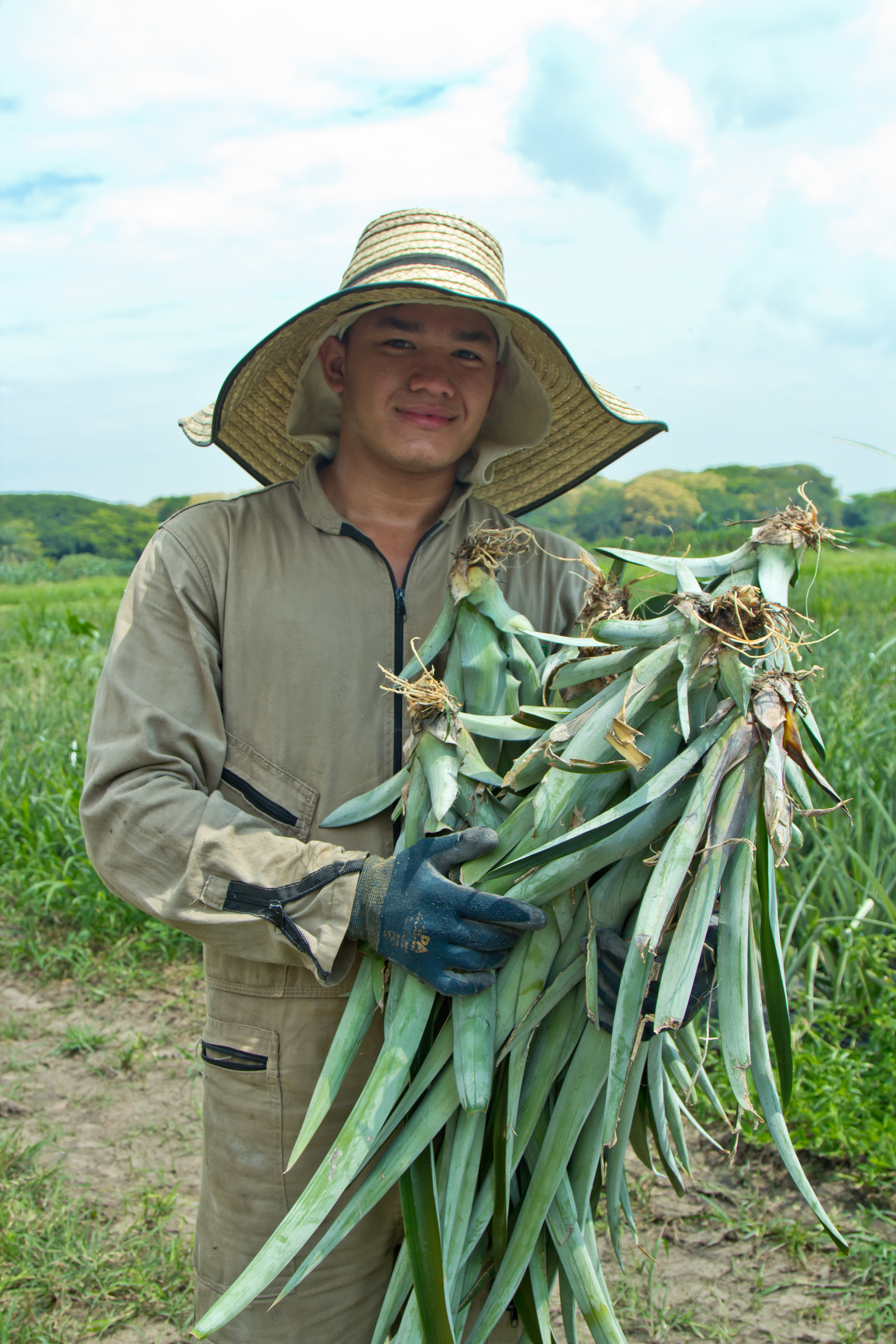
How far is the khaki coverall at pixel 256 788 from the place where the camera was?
148 cm

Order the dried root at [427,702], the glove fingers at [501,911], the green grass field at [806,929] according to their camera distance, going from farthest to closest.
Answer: the green grass field at [806,929]
the dried root at [427,702]
the glove fingers at [501,911]

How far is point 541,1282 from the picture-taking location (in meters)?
1.36

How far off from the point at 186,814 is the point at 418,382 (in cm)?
82

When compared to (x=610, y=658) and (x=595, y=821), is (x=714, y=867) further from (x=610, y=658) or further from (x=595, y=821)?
(x=610, y=658)

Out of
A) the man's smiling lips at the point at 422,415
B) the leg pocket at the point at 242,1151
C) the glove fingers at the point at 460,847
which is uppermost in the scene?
the man's smiling lips at the point at 422,415

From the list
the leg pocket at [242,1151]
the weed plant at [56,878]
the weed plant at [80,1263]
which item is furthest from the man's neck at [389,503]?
the weed plant at [56,878]

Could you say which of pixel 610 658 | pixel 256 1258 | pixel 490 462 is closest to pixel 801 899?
pixel 490 462

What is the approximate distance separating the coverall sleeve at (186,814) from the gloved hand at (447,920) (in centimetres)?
9

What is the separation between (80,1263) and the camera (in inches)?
85.3

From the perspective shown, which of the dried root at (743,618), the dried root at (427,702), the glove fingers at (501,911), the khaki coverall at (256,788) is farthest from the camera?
the khaki coverall at (256,788)

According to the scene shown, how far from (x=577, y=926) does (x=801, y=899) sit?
5.75ft

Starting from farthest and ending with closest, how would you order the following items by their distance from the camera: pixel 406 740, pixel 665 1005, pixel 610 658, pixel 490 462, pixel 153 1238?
1. pixel 153 1238
2. pixel 490 462
3. pixel 406 740
4. pixel 610 658
5. pixel 665 1005

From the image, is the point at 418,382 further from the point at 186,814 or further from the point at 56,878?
the point at 56,878

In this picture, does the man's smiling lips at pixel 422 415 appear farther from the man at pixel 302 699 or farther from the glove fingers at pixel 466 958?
the glove fingers at pixel 466 958
